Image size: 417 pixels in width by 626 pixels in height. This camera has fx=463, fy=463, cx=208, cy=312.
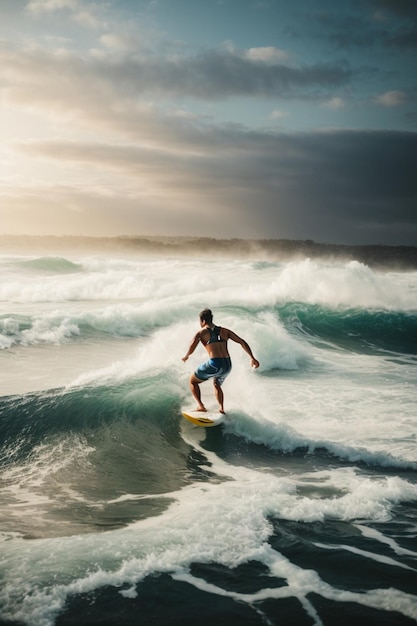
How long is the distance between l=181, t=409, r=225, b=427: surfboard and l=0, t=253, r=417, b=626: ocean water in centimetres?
17

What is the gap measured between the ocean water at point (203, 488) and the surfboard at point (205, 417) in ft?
0.55

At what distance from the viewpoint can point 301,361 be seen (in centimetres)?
1474

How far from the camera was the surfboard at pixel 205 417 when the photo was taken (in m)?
8.19

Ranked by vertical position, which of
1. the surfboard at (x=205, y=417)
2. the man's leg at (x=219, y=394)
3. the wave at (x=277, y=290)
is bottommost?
the surfboard at (x=205, y=417)

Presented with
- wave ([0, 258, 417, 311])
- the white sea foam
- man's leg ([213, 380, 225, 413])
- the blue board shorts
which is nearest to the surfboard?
man's leg ([213, 380, 225, 413])

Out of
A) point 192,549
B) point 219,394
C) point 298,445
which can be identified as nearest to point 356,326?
point 219,394

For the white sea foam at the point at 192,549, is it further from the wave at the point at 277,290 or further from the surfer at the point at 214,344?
→ the wave at the point at 277,290

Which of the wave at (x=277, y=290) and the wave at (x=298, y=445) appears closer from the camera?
the wave at (x=298, y=445)

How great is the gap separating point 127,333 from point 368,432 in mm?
12091

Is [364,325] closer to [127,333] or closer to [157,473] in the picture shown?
[127,333]

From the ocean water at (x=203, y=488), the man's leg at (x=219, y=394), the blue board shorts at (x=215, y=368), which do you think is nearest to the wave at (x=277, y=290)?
the ocean water at (x=203, y=488)

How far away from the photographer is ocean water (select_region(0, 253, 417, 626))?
3588 mm

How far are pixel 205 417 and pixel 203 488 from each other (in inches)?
91.2

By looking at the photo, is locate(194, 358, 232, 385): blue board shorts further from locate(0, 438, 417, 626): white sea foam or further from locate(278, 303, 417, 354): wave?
locate(278, 303, 417, 354): wave
